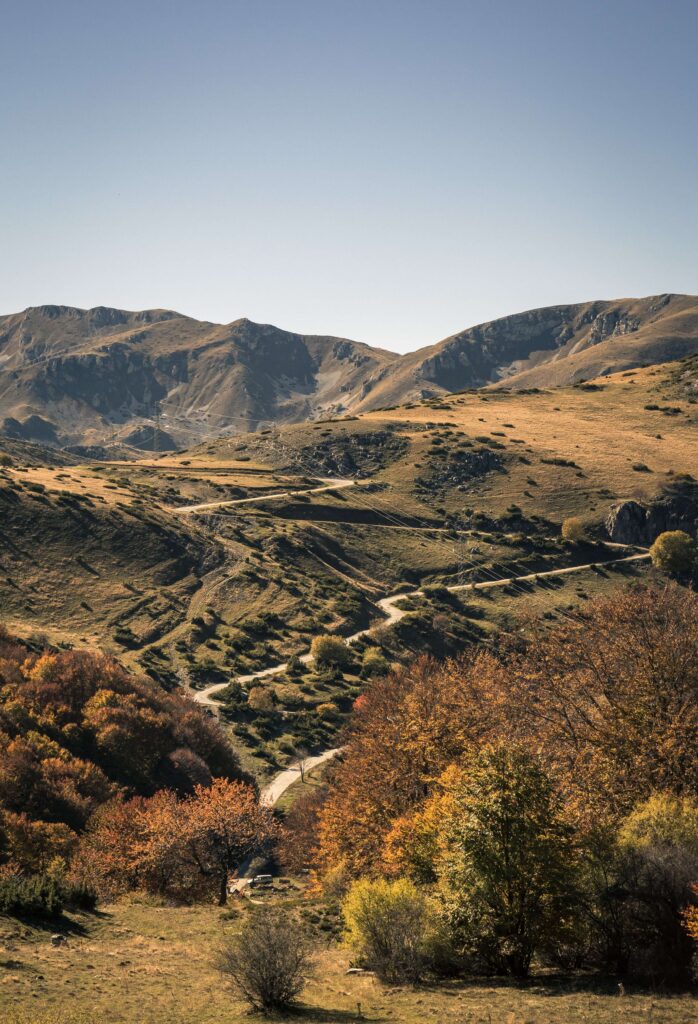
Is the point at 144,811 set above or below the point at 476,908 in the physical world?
below

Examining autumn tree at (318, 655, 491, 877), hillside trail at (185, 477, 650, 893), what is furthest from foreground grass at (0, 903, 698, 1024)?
hillside trail at (185, 477, 650, 893)

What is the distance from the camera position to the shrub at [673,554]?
136625mm

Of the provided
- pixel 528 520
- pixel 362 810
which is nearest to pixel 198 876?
pixel 362 810

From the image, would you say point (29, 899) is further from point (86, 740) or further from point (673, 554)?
point (673, 554)

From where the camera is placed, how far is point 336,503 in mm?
166500

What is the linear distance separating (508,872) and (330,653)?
81.6m

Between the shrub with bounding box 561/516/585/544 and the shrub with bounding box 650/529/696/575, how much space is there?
45.7ft

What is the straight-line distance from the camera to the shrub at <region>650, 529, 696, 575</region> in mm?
136625

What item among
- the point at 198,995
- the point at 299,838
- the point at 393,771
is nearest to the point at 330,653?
the point at 299,838

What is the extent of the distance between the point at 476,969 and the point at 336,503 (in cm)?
14066

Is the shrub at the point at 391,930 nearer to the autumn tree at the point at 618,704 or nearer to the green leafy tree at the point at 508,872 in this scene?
the green leafy tree at the point at 508,872

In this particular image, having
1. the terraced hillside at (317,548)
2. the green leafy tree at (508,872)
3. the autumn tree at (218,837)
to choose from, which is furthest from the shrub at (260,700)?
the green leafy tree at (508,872)

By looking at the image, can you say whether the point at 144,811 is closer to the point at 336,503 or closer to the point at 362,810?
the point at 362,810

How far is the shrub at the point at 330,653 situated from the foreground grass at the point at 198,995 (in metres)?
77.6
